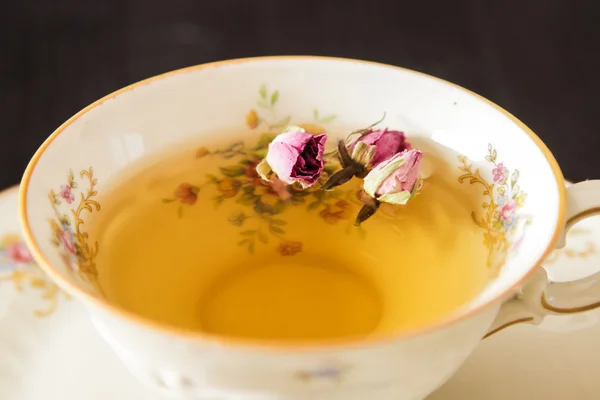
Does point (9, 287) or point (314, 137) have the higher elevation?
point (314, 137)

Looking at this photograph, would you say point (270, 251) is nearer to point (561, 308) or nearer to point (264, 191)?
point (264, 191)

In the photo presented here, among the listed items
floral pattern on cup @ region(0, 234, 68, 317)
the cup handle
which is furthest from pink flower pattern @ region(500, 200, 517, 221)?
floral pattern on cup @ region(0, 234, 68, 317)

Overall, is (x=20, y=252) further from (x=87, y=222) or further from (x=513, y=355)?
(x=513, y=355)

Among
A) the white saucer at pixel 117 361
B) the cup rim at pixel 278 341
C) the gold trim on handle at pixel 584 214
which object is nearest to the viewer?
the cup rim at pixel 278 341

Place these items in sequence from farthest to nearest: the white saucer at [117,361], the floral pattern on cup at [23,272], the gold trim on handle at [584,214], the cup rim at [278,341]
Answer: the floral pattern on cup at [23,272]
the white saucer at [117,361]
the gold trim on handle at [584,214]
the cup rim at [278,341]

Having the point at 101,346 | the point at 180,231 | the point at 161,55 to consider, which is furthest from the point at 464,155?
the point at 161,55

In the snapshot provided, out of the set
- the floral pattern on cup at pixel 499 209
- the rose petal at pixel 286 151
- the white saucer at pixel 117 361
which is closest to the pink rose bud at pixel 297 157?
the rose petal at pixel 286 151

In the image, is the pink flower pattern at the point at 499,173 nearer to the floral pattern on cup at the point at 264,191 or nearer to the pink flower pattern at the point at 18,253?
the floral pattern on cup at the point at 264,191
